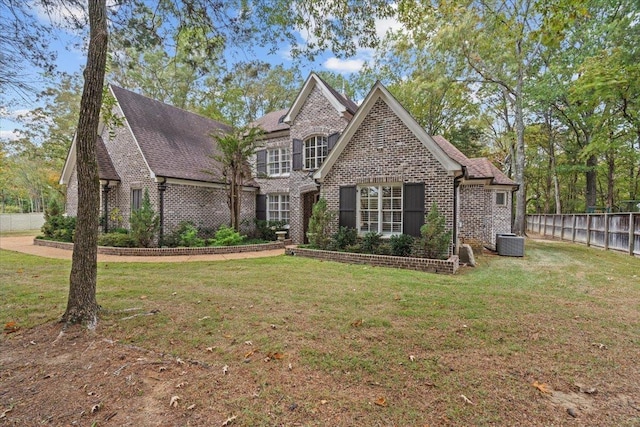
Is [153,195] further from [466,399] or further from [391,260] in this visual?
[466,399]

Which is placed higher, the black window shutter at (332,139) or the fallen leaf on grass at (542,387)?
the black window shutter at (332,139)

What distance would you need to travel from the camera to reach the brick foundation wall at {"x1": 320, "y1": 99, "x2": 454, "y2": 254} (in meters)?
9.23

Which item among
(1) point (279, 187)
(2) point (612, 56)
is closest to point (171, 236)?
(1) point (279, 187)

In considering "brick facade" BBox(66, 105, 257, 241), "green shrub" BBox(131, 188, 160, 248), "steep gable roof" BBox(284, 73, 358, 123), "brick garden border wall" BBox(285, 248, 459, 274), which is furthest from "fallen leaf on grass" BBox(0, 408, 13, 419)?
"steep gable roof" BBox(284, 73, 358, 123)

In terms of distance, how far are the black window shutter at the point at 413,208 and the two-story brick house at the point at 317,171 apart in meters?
0.03

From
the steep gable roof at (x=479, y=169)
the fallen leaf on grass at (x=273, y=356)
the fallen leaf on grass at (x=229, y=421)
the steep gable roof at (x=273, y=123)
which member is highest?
the steep gable roof at (x=273, y=123)

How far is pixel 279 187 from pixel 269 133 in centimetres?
298

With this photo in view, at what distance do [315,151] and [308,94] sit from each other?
2730 mm

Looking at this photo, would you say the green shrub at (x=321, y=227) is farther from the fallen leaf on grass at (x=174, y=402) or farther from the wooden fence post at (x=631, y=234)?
the wooden fence post at (x=631, y=234)

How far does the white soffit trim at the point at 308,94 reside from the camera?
13075 mm

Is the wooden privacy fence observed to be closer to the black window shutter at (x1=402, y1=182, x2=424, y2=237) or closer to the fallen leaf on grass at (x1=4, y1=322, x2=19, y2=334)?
the black window shutter at (x1=402, y1=182, x2=424, y2=237)

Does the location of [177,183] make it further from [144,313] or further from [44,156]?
[44,156]

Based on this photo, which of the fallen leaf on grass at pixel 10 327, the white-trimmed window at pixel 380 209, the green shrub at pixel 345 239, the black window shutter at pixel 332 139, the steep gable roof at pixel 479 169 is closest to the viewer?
the fallen leaf on grass at pixel 10 327

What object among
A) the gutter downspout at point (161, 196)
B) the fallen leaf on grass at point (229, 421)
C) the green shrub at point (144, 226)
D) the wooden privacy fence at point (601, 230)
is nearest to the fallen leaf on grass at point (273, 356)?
the fallen leaf on grass at point (229, 421)
